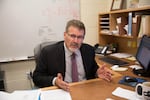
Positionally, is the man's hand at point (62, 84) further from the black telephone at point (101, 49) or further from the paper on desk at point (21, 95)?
the black telephone at point (101, 49)

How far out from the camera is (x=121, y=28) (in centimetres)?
268

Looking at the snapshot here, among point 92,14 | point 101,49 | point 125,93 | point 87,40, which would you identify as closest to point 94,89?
point 125,93

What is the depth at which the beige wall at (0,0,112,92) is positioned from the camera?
2885mm

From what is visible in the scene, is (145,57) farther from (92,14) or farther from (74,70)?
(92,14)

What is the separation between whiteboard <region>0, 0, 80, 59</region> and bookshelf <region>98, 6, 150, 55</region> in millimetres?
539

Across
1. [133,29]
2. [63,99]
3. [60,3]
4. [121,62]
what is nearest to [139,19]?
[133,29]

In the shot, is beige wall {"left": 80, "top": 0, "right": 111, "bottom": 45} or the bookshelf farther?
beige wall {"left": 80, "top": 0, "right": 111, "bottom": 45}

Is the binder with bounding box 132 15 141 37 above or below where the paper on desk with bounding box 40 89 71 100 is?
above

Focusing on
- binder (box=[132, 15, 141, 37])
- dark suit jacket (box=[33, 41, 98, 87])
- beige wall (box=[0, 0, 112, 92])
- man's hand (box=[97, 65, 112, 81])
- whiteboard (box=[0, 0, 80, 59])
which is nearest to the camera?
man's hand (box=[97, 65, 112, 81])

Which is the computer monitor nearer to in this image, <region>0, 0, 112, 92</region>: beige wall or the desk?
the desk

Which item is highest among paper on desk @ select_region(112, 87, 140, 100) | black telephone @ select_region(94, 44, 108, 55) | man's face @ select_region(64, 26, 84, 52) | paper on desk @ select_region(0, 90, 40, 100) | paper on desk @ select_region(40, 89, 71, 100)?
man's face @ select_region(64, 26, 84, 52)

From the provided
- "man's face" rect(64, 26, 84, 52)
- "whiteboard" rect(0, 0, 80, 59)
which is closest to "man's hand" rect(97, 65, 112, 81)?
"man's face" rect(64, 26, 84, 52)

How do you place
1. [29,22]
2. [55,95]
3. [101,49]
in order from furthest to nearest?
[101,49] → [29,22] → [55,95]

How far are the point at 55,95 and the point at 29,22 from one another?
68.2 inches
